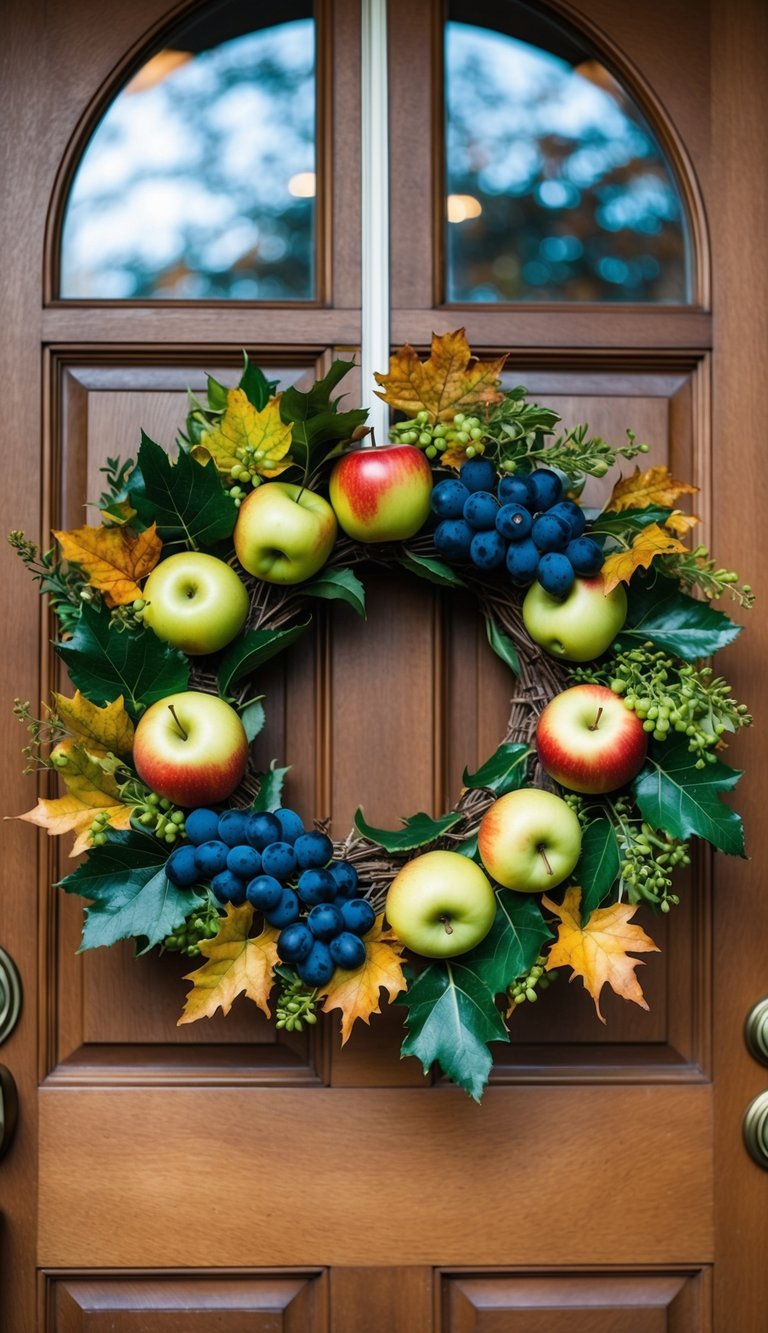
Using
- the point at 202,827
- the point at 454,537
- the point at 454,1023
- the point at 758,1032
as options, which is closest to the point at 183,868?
the point at 202,827

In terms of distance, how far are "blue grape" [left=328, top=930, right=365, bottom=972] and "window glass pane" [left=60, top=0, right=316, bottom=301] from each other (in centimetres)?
62

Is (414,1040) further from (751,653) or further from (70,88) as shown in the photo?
(70,88)

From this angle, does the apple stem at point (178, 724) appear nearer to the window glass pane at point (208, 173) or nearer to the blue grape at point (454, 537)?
the blue grape at point (454, 537)

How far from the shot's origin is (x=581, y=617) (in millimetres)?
964

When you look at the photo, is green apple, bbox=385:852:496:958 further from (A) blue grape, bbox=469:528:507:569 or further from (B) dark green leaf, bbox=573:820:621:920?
(A) blue grape, bbox=469:528:507:569

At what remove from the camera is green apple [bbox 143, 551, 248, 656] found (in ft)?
3.16

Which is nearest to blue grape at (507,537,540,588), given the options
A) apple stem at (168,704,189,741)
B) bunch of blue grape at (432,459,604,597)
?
bunch of blue grape at (432,459,604,597)

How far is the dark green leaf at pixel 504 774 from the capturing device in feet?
3.26

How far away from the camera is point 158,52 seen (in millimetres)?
1118

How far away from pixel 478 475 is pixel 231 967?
48cm

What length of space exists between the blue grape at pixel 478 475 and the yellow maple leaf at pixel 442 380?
0.17 ft

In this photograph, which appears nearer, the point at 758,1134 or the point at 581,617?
the point at 581,617

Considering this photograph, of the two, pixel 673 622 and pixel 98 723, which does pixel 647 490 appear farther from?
pixel 98 723

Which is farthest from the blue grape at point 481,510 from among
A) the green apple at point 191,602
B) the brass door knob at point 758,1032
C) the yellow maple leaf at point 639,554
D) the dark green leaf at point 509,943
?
the brass door knob at point 758,1032
